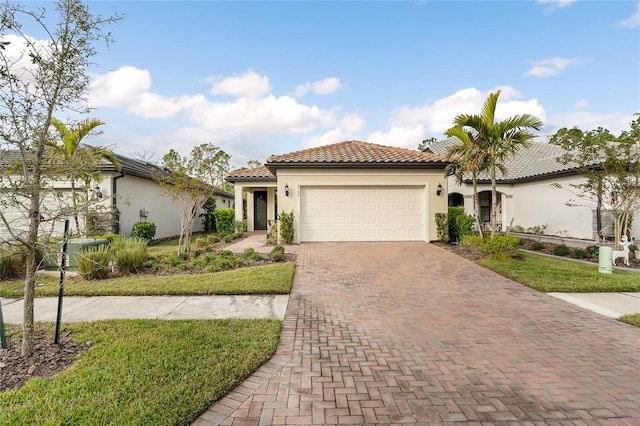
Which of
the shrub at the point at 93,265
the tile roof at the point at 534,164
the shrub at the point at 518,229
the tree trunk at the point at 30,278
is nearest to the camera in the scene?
the tree trunk at the point at 30,278

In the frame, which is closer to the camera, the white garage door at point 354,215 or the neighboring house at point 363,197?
the neighboring house at point 363,197

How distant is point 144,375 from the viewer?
9.77 feet

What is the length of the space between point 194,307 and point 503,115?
10.5m

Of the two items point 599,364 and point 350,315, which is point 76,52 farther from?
point 599,364

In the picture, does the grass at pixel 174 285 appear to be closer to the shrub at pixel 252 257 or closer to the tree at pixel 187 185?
the shrub at pixel 252 257

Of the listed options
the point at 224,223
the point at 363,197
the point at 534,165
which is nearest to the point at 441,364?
the point at 363,197

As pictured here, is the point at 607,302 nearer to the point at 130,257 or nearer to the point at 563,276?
the point at 563,276

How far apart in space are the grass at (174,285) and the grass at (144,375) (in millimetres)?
1701

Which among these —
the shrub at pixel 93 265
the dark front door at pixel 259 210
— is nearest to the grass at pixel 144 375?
the shrub at pixel 93 265

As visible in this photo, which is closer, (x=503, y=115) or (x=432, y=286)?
(x=432, y=286)

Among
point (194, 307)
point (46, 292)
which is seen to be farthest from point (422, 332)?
point (46, 292)

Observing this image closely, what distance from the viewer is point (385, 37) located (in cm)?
1210

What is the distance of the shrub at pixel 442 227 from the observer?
12148mm

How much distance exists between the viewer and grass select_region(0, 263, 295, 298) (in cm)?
604
